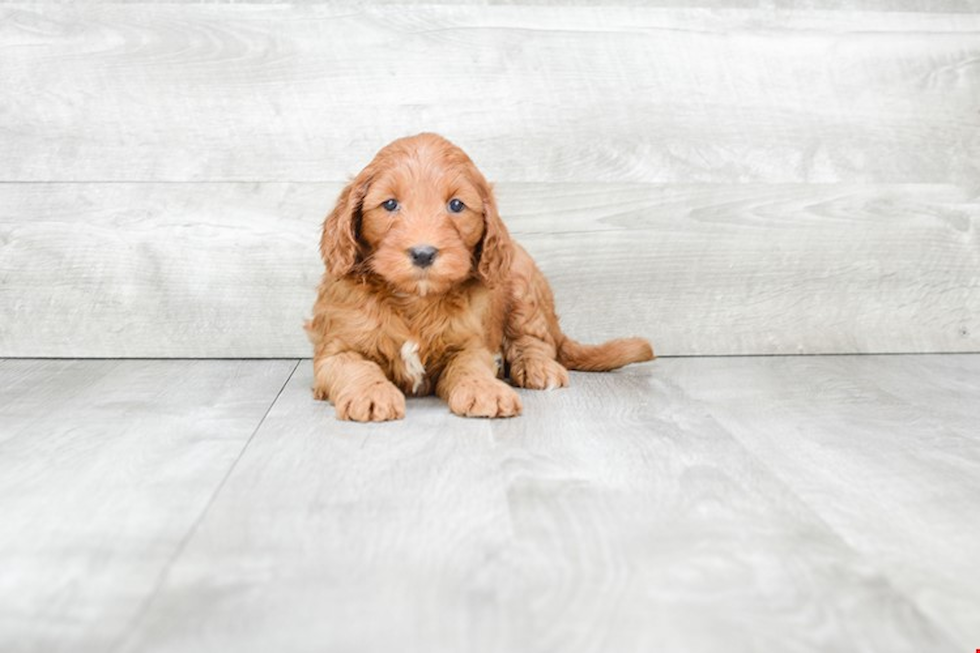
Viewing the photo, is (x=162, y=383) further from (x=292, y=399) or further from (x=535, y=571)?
(x=535, y=571)

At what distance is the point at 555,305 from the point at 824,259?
87 cm

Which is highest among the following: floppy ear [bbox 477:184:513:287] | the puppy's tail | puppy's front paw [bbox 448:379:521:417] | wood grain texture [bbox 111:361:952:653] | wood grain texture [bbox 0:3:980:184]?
wood grain texture [bbox 0:3:980:184]

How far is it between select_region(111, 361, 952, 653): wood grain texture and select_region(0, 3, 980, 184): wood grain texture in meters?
1.24

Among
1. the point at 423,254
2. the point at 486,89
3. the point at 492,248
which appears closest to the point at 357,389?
the point at 423,254

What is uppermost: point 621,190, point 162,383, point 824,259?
point 621,190

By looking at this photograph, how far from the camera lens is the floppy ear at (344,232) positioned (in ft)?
7.32

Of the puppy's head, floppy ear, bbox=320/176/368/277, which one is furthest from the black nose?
floppy ear, bbox=320/176/368/277

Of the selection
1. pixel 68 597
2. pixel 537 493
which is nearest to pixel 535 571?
pixel 537 493

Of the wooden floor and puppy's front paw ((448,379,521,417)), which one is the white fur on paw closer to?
the wooden floor

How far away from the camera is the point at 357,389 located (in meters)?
2.15

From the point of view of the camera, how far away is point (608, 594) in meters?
1.22

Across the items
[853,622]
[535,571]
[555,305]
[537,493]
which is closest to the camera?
[853,622]

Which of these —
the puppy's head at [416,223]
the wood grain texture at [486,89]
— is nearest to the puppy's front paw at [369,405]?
A: the puppy's head at [416,223]

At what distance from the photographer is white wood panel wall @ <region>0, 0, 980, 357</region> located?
9.59 feet
